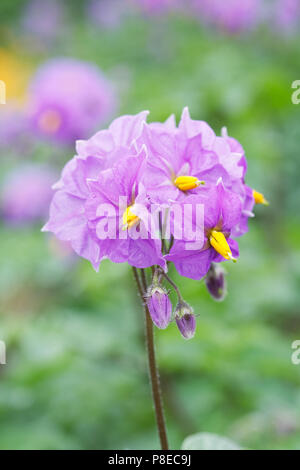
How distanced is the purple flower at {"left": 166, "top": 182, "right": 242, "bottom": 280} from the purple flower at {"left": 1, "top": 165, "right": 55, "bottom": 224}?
230cm

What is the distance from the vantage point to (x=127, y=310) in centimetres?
317

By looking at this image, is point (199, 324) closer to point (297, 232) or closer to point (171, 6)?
point (297, 232)

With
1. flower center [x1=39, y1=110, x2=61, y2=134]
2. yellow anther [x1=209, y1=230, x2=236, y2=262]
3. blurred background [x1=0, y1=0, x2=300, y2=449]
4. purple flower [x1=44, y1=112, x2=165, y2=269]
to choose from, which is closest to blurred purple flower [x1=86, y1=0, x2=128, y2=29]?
blurred background [x1=0, y1=0, x2=300, y2=449]

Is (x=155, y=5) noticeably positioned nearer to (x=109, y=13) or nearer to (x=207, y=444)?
(x=109, y=13)

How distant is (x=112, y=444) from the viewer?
284 centimetres

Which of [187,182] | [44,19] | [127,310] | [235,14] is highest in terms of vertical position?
[44,19]

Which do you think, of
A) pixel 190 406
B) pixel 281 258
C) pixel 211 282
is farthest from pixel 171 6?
pixel 211 282

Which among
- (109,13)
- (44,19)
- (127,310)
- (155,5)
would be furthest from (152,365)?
(44,19)

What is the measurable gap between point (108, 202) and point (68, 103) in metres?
1.89

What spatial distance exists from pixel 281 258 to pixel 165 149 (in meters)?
2.64

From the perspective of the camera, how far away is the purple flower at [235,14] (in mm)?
5418

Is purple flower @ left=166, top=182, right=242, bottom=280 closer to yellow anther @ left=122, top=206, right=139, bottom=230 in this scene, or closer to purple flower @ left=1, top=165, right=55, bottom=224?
yellow anther @ left=122, top=206, right=139, bottom=230

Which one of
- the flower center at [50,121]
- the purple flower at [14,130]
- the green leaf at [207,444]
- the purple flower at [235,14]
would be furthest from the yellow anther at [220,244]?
the purple flower at [235,14]

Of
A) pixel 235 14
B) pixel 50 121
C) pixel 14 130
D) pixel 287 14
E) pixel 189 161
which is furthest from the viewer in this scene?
pixel 287 14
